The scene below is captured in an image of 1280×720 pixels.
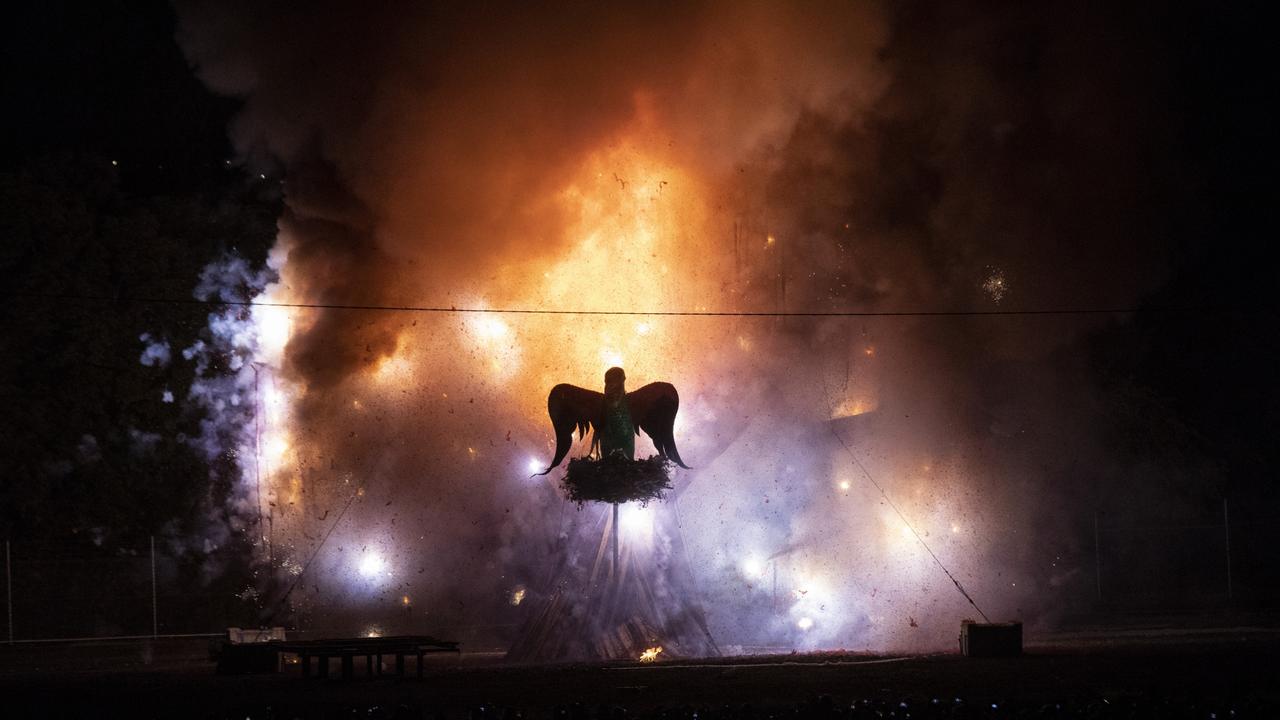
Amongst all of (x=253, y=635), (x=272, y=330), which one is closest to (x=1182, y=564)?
(x=253, y=635)

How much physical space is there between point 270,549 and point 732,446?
35.6 ft

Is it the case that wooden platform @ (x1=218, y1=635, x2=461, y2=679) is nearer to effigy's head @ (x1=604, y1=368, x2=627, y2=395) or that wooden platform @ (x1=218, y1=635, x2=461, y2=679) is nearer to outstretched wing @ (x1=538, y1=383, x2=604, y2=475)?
outstretched wing @ (x1=538, y1=383, x2=604, y2=475)

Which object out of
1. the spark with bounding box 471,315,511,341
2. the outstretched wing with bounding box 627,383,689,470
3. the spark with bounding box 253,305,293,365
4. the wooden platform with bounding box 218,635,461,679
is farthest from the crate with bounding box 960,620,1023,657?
the spark with bounding box 253,305,293,365

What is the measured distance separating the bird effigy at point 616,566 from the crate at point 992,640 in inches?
162

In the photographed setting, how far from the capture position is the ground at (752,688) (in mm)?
13570

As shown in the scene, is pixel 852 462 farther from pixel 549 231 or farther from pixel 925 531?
pixel 549 231

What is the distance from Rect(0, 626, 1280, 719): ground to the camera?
44.5 ft

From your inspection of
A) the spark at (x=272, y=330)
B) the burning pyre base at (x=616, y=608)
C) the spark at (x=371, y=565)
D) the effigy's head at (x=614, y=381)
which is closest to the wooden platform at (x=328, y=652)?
the burning pyre base at (x=616, y=608)

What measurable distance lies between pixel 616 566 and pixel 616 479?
4.83ft

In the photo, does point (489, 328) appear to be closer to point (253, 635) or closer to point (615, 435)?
point (615, 435)

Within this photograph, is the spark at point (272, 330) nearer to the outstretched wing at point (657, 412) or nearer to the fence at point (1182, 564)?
the outstretched wing at point (657, 412)

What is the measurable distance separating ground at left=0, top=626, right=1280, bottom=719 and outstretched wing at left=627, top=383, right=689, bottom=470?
390cm

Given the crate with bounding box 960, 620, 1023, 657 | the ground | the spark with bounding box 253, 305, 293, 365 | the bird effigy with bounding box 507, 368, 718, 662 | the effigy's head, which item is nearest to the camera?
the ground

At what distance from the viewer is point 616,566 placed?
2203 cm
